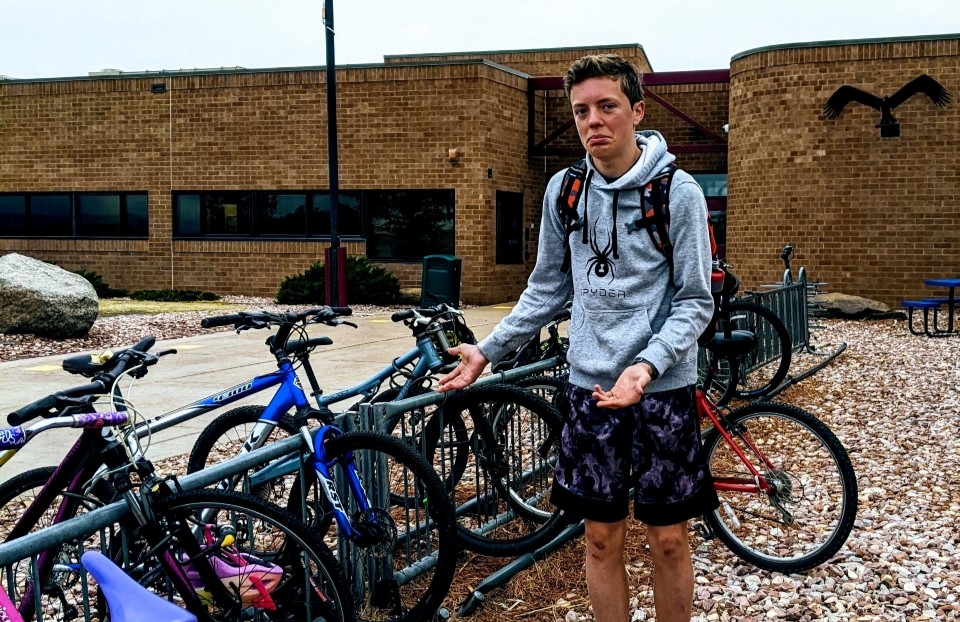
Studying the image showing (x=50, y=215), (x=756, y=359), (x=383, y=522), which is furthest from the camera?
(x=50, y=215)

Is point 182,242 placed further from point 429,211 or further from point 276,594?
point 276,594

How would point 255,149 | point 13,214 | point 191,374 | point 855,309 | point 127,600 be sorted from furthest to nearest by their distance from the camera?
point 13,214, point 255,149, point 855,309, point 191,374, point 127,600

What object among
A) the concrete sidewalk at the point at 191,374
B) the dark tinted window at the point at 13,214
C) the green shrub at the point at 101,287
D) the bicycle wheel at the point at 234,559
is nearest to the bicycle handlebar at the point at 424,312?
the bicycle wheel at the point at 234,559

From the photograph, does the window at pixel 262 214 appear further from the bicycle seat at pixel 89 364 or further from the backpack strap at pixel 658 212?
the backpack strap at pixel 658 212

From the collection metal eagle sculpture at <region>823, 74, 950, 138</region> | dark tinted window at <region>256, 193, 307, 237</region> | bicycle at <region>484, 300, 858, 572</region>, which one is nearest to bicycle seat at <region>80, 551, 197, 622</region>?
bicycle at <region>484, 300, 858, 572</region>

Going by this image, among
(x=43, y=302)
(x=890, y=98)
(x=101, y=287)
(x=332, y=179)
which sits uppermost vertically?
(x=890, y=98)

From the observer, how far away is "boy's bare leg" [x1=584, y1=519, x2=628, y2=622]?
304 centimetres

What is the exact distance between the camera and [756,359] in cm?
928

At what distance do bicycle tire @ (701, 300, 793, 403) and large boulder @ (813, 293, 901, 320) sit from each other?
288 inches

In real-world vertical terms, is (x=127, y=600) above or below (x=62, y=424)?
below

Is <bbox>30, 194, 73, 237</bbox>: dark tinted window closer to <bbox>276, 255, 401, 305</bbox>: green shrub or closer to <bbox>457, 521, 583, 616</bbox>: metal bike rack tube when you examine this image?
<bbox>276, 255, 401, 305</bbox>: green shrub

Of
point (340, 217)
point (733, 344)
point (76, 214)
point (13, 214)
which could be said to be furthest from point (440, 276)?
point (13, 214)

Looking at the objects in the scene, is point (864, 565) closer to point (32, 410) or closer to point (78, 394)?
point (78, 394)

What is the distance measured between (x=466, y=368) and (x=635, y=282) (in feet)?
2.26
